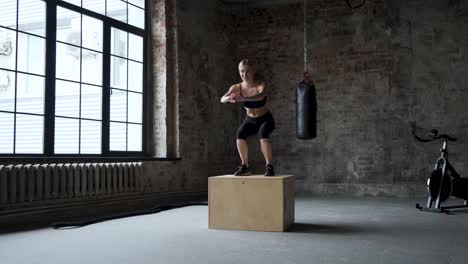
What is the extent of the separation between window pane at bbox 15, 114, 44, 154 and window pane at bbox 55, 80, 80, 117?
1.15ft

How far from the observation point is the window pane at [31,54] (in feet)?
19.6

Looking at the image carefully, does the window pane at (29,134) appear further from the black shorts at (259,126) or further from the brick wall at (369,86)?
the brick wall at (369,86)

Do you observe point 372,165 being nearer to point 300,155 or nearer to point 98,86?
point 300,155

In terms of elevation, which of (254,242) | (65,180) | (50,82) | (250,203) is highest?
(50,82)

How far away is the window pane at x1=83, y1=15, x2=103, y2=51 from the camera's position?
699 centimetres

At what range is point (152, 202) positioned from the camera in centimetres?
781

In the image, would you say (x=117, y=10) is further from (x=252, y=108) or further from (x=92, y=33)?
(x=252, y=108)

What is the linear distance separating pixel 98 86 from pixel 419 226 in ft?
15.3

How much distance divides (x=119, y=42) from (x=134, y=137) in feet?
4.92

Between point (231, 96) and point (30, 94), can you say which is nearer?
point (231, 96)

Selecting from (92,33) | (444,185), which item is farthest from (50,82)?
(444,185)

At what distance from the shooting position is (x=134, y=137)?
26.0 feet

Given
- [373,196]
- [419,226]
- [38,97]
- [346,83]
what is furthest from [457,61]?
[38,97]

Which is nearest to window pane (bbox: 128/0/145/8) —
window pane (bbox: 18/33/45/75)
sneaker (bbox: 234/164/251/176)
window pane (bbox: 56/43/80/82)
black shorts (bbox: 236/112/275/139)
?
window pane (bbox: 56/43/80/82)
